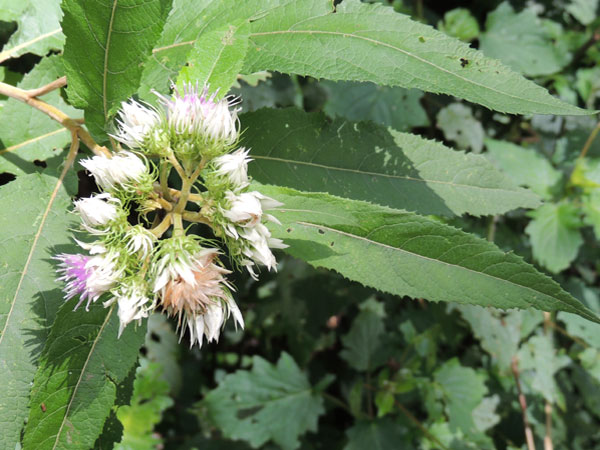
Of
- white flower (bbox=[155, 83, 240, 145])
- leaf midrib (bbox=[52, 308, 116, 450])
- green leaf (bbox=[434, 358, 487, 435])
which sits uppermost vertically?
white flower (bbox=[155, 83, 240, 145])

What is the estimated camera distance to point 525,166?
10.6 feet

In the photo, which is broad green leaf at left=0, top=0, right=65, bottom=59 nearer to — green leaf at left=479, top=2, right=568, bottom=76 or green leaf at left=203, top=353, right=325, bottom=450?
green leaf at left=203, top=353, right=325, bottom=450

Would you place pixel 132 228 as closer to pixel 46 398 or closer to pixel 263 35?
pixel 46 398

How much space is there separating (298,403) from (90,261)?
7.08 feet

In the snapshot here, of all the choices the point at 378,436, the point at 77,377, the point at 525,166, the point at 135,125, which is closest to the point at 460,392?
the point at 378,436

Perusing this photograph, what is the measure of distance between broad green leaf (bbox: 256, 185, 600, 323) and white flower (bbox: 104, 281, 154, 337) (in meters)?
0.32

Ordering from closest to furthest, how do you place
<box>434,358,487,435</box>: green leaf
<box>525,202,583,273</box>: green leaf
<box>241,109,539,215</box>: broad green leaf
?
1. <box>241,109,539,215</box>: broad green leaf
2. <box>434,358,487,435</box>: green leaf
3. <box>525,202,583,273</box>: green leaf

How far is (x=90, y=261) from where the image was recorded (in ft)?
3.49

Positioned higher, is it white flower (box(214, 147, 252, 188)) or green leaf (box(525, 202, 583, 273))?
white flower (box(214, 147, 252, 188))

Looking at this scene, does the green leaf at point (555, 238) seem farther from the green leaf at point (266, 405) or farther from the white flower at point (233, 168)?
the white flower at point (233, 168)

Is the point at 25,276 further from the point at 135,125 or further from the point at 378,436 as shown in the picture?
the point at 378,436

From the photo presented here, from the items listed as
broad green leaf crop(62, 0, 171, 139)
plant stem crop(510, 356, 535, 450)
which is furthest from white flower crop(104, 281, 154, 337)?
plant stem crop(510, 356, 535, 450)

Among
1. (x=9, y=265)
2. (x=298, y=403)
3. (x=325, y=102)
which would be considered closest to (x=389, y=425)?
(x=298, y=403)

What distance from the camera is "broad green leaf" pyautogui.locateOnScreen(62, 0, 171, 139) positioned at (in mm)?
1162
